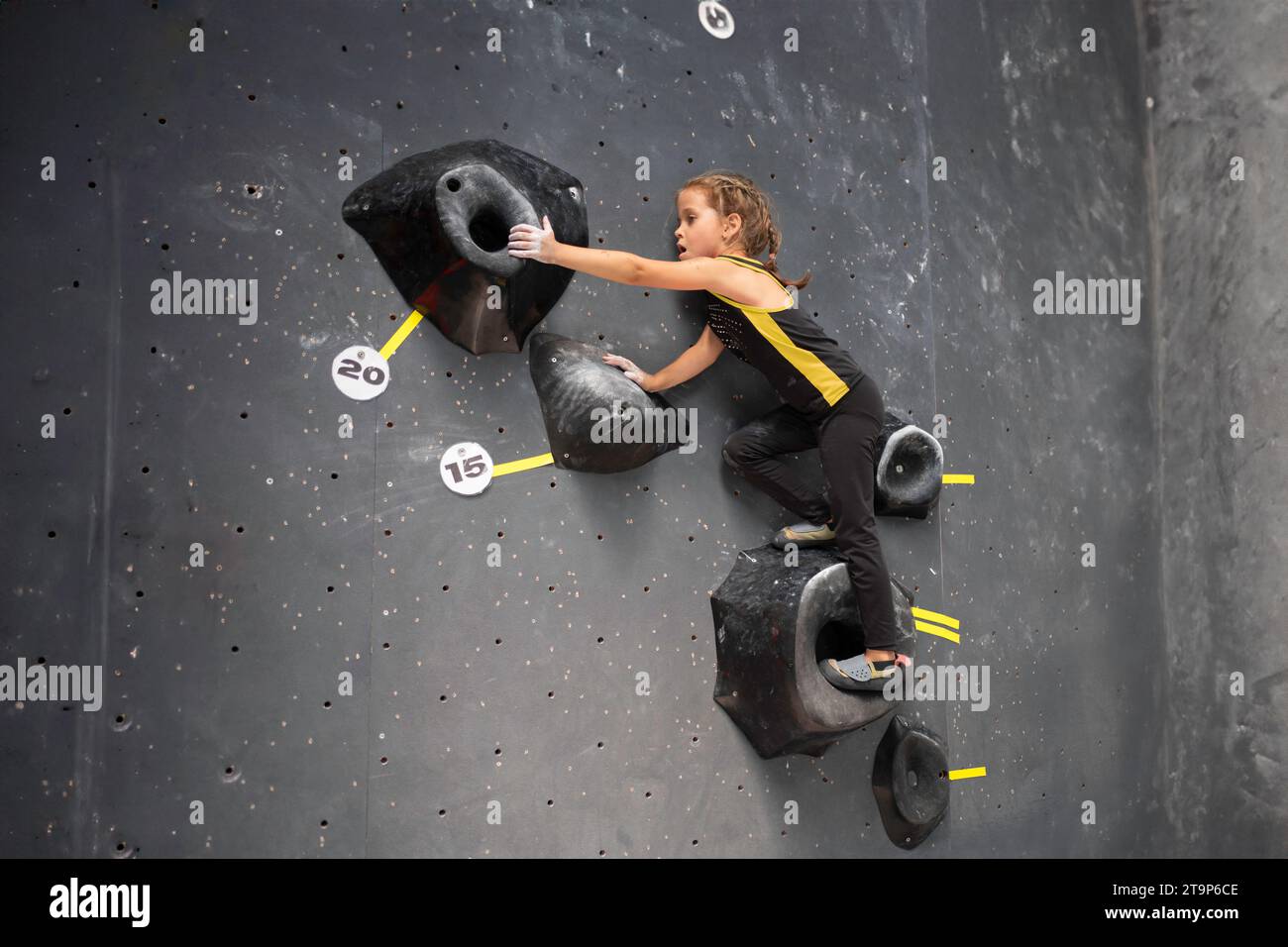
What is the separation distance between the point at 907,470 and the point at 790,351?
0.54m

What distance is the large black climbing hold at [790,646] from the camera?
2.40 metres

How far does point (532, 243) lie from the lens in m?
2.20

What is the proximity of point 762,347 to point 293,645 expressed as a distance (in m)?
1.23

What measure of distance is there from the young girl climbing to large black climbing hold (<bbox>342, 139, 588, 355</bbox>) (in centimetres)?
12

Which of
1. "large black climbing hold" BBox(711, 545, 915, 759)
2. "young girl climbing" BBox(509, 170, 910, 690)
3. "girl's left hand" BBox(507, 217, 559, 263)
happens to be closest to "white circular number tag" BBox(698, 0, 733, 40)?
"young girl climbing" BBox(509, 170, 910, 690)

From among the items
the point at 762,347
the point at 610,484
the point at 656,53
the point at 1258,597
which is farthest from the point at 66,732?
Answer: the point at 1258,597

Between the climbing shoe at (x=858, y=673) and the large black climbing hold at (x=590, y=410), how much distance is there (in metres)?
0.66

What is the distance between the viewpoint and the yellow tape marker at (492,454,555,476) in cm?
241

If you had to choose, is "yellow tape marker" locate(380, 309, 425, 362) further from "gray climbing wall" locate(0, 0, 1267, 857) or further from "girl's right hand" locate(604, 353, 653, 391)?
"girl's right hand" locate(604, 353, 653, 391)

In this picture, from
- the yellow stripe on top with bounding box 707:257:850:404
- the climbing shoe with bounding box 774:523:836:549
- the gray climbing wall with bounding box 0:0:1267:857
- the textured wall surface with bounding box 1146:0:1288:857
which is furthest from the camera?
the textured wall surface with bounding box 1146:0:1288:857

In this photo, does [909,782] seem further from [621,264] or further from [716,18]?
[716,18]

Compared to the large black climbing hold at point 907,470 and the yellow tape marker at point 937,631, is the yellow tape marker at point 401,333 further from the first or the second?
the yellow tape marker at point 937,631

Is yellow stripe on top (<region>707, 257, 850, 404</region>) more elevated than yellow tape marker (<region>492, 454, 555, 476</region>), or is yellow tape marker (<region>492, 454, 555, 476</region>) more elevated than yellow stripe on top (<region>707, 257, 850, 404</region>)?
yellow stripe on top (<region>707, 257, 850, 404</region>)

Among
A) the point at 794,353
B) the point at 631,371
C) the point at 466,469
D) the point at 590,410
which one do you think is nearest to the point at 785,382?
the point at 794,353
